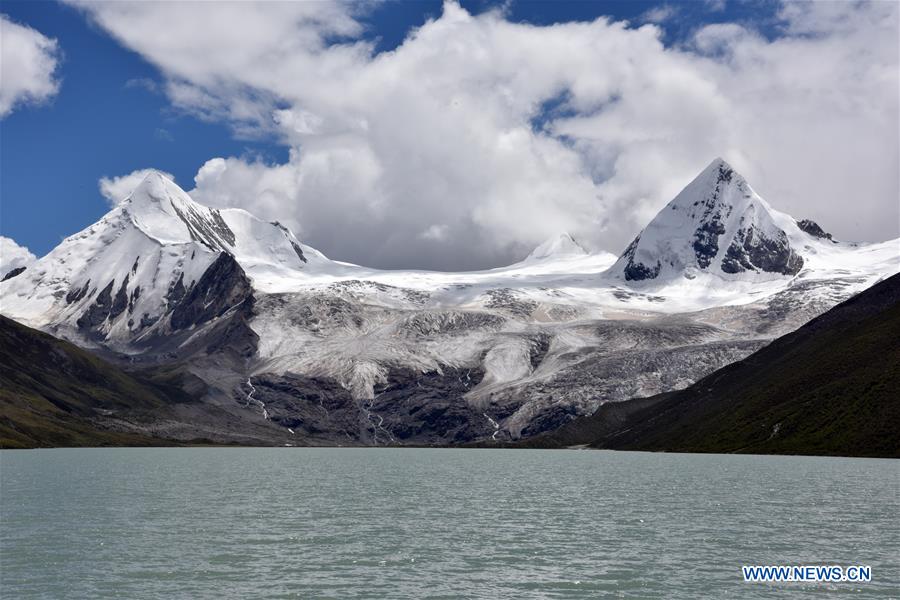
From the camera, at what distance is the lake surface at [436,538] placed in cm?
5975

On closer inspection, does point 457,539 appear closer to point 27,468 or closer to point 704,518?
point 704,518

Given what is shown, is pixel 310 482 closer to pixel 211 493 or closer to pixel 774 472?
pixel 211 493

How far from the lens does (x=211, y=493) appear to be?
406ft

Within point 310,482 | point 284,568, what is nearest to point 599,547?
point 284,568

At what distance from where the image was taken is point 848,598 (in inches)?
2226

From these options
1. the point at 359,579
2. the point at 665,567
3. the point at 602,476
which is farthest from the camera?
the point at 602,476

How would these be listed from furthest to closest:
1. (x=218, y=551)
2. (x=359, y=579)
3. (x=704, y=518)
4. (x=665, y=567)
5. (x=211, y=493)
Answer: (x=211, y=493) < (x=704, y=518) < (x=218, y=551) < (x=665, y=567) < (x=359, y=579)

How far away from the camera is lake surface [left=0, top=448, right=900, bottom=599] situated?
196 ft

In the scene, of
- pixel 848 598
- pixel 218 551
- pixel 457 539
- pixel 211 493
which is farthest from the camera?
pixel 211 493

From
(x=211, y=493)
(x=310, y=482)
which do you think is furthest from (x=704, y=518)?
(x=310, y=482)

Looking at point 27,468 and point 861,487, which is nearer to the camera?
point 861,487

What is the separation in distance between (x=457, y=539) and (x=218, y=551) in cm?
1944

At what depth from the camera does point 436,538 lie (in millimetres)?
80000

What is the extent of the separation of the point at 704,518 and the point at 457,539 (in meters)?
28.8
